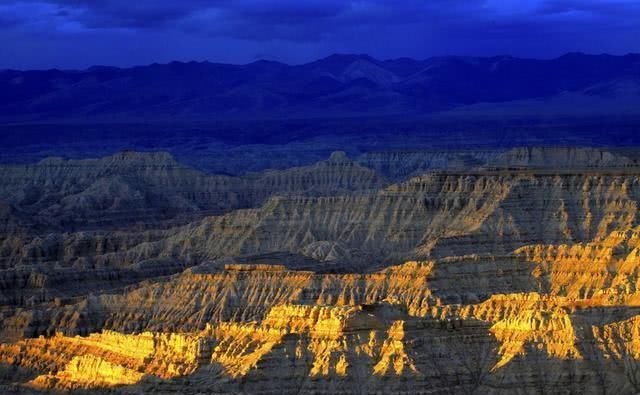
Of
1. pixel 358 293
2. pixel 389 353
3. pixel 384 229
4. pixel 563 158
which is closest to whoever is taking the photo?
pixel 389 353

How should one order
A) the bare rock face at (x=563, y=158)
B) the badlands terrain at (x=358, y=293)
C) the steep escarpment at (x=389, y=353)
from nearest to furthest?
the steep escarpment at (x=389, y=353), the badlands terrain at (x=358, y=293), the bare rock face at (x=563, y=158)

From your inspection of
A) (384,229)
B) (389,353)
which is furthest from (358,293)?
(384,229)

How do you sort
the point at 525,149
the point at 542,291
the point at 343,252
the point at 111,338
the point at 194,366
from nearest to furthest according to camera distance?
the point at 194,366 < the point at 111,338 < the point at 542,291 < the point at 343,252 < the point at 525,149

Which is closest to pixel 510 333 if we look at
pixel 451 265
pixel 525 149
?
pixel 451 265

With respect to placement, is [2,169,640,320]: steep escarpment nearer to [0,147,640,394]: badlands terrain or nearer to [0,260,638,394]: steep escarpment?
[0,147,640,394]: badlands terrain

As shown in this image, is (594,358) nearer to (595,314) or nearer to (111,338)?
(595,314)

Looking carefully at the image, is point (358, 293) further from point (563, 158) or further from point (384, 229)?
point (563, 158)

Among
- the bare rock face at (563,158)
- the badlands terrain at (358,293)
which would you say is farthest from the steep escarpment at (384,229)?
the bare rock face at (563,158)

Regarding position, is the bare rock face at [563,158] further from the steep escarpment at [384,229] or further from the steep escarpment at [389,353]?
the steep escarpment at [389,353]

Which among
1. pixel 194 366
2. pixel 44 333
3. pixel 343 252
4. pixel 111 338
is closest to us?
pixel 194 366
